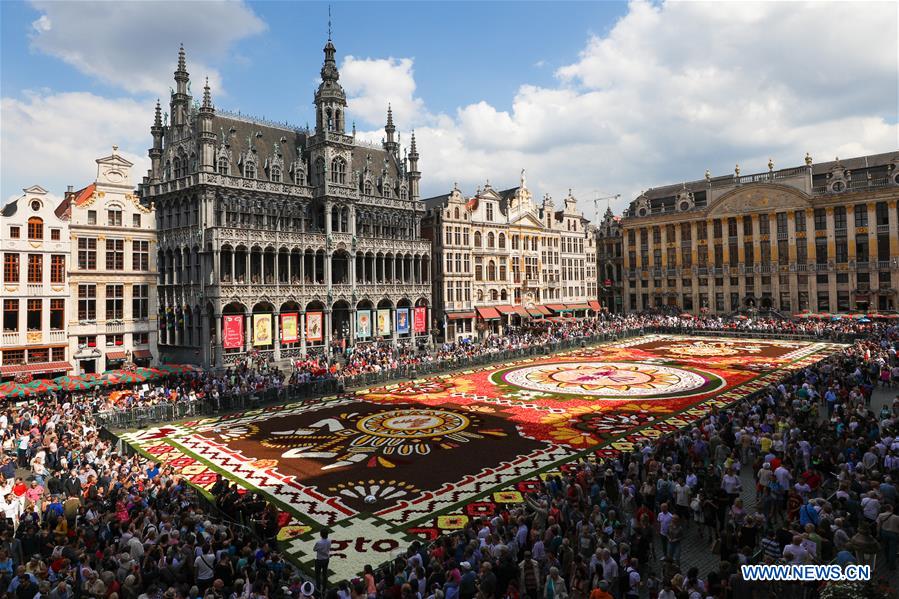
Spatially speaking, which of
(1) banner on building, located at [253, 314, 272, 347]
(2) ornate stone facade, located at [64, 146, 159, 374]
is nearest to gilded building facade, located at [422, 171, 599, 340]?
(1) banner on building, located at [253, 314, 272, 347]

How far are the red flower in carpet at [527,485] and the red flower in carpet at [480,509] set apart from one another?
154cm

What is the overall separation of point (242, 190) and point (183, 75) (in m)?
13.7

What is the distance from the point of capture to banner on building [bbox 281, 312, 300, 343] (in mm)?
49531

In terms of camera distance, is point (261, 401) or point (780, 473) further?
point (261, 401)

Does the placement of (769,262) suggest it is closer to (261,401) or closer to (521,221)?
(521,221)

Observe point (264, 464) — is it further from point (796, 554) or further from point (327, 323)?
point (327, 323)

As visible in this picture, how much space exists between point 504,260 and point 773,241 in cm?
3660

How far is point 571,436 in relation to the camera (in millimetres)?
24938

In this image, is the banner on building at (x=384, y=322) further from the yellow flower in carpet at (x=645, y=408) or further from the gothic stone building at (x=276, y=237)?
the yellow flower in carpet at (x=645, y=408)

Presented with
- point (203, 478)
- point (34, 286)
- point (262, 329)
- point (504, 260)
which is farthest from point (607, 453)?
point (504, 260)

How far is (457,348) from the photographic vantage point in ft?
168

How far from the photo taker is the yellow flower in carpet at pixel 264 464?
71.6 ft

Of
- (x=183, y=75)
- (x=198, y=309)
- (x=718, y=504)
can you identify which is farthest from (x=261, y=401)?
(x=183, y=75)

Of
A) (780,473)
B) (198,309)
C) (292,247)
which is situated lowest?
(780,473)
